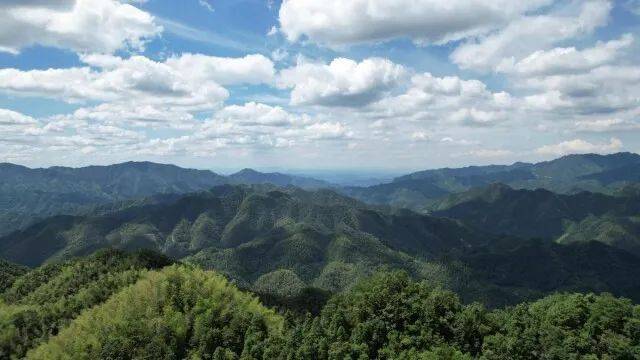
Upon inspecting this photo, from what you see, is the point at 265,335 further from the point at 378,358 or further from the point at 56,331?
the point at 56,331

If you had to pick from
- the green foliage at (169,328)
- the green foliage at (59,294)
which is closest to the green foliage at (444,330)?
the green foliage at (169,328)

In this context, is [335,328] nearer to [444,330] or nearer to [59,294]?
[444,330]

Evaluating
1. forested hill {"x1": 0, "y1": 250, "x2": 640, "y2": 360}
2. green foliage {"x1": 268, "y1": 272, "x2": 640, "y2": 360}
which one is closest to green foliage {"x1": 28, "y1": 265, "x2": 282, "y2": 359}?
forested hill {"x1": 0, "y1": 250, "x2": 640, "y2": 360}

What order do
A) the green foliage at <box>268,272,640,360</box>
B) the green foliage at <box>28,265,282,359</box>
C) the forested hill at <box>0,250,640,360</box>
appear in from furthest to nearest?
1. the green foliage at <box>28,265,282,359</box>
2. the forested hill at <box>0,250,640,360</box>
3. the green foliage at <box>268,272,640,360</box>

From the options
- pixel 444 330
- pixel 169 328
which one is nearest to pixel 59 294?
pixel 169 328

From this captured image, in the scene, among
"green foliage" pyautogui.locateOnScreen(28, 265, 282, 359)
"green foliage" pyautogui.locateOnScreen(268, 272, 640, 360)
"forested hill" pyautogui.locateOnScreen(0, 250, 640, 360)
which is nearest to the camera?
"green foliage" pyautogui.locateOnScreen(268, 272, 640, 360)

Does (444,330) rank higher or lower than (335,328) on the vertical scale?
higher

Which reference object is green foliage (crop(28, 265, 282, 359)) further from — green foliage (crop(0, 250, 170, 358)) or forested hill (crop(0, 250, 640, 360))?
green foliage (crop(0, 250, 170, 358))

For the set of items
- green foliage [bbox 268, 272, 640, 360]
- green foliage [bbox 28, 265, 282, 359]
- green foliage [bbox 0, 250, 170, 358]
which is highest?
green foliage [bbox 268, 272, 640, 360]

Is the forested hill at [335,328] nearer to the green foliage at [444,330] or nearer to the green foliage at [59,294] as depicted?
the green foliage at [444,330]

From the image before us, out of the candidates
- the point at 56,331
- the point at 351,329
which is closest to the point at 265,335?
the point at 351,329
